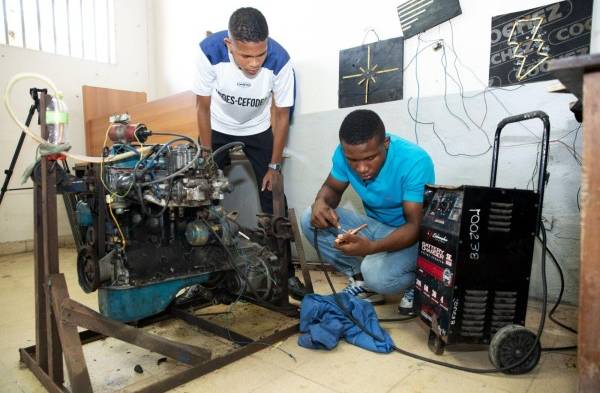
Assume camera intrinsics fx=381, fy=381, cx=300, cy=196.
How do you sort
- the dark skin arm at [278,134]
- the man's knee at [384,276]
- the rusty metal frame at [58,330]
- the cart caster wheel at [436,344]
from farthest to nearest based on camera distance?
the dark skin arm at [278,134], the man's knee at [384,276], the cart caster wheel at [436,344], the rusty metal frame at [58,330]

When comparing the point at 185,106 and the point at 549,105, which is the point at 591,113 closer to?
the point at 549,105

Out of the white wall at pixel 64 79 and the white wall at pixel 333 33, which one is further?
the white wall at pixel 64 79

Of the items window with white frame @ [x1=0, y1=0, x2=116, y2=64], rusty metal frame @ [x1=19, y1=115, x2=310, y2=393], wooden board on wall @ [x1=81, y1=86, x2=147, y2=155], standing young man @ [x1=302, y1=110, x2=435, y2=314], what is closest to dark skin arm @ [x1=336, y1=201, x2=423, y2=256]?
standing young man @ [x1=302, y1=110, x2=435, y2=314]

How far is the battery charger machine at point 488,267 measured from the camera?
3.97ft

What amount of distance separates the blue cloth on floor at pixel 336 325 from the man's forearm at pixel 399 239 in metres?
0.25

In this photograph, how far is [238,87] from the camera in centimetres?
222

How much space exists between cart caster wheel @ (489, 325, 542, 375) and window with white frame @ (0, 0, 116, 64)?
4137 mm

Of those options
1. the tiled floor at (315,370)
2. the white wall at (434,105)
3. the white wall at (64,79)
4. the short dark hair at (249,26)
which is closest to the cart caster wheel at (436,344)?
the tiled floor at (315,370)

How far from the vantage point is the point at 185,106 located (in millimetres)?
2713

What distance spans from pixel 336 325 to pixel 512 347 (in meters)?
0.59

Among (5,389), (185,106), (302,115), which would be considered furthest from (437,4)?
(5,389)

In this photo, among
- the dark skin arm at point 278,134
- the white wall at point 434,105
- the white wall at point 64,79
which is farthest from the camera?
the white wall at point 64,79

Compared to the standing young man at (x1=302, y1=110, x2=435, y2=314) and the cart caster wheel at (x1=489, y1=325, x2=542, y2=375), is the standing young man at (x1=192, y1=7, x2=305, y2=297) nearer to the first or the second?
the standing young man at (x1=302, y1=110, x2=435, y2=314)

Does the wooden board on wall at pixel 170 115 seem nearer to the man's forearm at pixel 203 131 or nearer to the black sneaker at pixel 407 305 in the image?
the man's forearm at pixel 203 131
